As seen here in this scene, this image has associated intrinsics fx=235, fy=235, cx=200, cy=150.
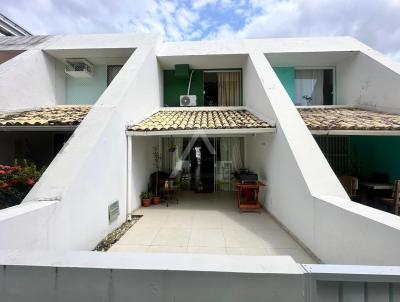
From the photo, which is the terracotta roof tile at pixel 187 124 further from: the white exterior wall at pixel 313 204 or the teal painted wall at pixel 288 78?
the teal painted wall at pixel 288 78

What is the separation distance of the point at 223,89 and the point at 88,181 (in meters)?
8.22

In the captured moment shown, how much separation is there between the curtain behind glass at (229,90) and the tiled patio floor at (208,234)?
5.21 m

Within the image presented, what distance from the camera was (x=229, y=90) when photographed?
446 inches

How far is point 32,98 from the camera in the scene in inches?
363

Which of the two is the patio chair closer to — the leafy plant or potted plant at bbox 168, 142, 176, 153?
the leafy plant

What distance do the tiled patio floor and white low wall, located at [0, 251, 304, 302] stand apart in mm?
3193

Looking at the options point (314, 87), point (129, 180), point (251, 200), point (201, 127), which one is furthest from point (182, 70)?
point (251, 200)

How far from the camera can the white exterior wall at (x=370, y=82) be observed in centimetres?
859

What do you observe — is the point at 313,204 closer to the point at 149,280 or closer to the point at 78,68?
the point at 149,280

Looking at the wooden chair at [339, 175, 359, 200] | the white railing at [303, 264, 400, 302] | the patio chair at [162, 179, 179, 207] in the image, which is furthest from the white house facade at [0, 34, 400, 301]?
the wooden chair at [339, 175, 359, 200]

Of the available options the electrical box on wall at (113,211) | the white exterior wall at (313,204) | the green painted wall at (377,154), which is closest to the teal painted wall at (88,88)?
the electrical box on wall at (113,211)

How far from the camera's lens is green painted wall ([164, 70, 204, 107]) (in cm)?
1135

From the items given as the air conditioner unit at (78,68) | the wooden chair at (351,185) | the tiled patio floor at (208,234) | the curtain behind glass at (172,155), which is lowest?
the tiled patio floor at (208,234)

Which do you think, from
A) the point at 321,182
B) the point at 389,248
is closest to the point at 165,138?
the point at 321,182
